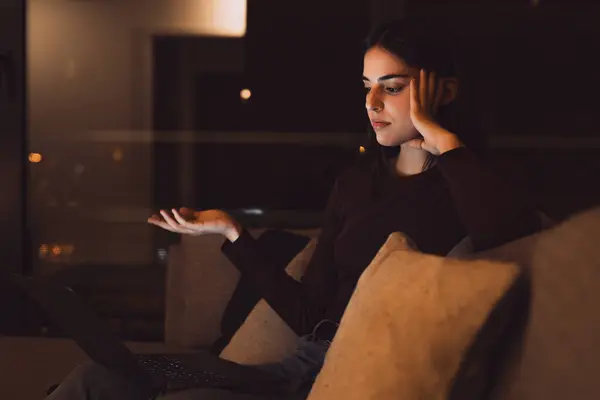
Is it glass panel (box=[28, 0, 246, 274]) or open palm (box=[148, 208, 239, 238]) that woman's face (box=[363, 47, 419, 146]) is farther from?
glass panel (box=[28, 0, 246, 274])

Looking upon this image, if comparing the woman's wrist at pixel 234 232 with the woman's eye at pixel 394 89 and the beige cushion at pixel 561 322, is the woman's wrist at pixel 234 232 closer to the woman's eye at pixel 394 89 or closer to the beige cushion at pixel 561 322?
the woman's eye at pixel 394 89

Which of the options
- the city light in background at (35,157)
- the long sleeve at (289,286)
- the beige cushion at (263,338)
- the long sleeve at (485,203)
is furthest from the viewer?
the city light in background at (35,157)

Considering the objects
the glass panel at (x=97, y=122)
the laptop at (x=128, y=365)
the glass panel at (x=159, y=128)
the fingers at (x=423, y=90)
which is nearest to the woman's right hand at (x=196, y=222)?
the laptop at (x=128, y=365)

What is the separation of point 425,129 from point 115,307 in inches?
83.3

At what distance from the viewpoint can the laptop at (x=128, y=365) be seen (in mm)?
1494

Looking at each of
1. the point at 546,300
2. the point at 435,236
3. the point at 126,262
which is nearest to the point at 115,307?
the point at 126,262

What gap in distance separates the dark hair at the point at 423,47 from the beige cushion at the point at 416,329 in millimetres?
551

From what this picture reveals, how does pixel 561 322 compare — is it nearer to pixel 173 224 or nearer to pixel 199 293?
pixel 173 224

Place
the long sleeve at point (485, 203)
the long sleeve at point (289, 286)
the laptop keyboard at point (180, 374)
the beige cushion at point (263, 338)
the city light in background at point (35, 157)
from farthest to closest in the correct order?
1. the city light in background at point (35, 157)
2. the beige cushion at point (263, 338)
3. the long sleeve at point (289, 286)
4. the laptop keyboard at point (180, 374)
5. the long sleeve at point (485, 203)

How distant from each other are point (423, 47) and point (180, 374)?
808 millimetres

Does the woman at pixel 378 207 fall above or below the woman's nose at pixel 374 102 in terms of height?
below

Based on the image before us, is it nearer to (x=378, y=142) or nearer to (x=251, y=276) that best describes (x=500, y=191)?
(x=378, y=142)

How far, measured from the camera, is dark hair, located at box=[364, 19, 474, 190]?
166 cm

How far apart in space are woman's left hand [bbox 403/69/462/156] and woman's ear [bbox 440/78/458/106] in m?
0.01
